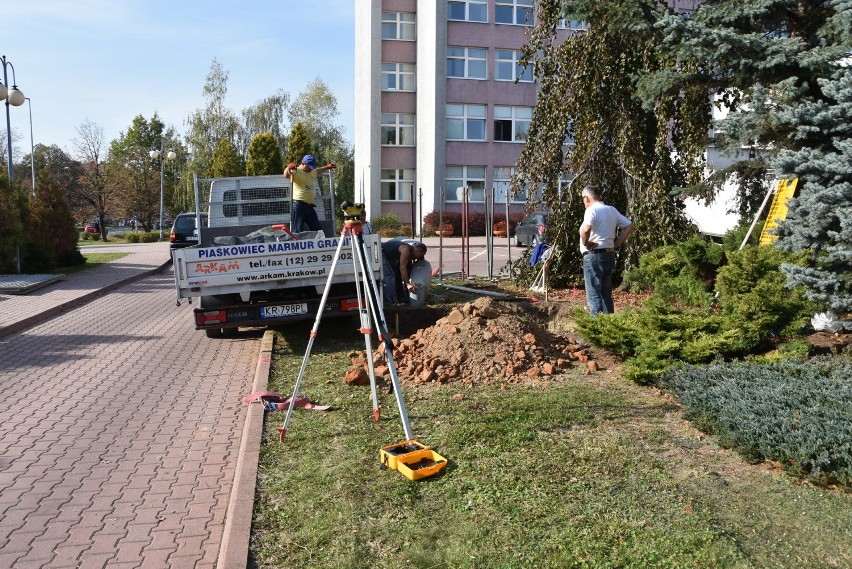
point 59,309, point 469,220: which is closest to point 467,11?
point 469,220

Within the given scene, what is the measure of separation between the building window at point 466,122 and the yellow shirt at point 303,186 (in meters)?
29.1

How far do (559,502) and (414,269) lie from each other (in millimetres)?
7447

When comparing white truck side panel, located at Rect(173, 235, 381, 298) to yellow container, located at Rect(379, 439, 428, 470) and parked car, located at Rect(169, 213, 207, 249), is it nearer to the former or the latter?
yellow container, located at Rect(379, 439, 428, 470)

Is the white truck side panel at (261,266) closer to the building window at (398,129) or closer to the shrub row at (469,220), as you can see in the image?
the shrub row at (469,220)

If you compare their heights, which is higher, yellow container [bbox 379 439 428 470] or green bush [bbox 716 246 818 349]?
green bush [bbox 716 246 818 349]

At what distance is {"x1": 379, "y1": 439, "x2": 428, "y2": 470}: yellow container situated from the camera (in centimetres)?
502

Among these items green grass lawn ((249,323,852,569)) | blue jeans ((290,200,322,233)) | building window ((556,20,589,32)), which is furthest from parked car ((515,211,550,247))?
green grass lawn ((249,323,852,569))

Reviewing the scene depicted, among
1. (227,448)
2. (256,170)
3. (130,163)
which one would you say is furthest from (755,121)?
(130,163)

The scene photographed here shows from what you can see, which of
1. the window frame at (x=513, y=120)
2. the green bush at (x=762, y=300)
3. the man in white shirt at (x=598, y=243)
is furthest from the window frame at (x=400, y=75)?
the green bush at (x=762, y=300)

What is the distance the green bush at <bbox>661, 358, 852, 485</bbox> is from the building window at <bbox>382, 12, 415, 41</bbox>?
1501 inches

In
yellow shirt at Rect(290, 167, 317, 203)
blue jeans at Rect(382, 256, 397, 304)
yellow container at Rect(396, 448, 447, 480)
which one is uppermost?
yellow shirt at Rect(290, 167, 317, 203)

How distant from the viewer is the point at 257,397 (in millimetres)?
6848

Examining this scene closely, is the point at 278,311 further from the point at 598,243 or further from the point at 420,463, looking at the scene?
the point at 420,463

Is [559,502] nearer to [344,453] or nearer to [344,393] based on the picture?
[344,453]
